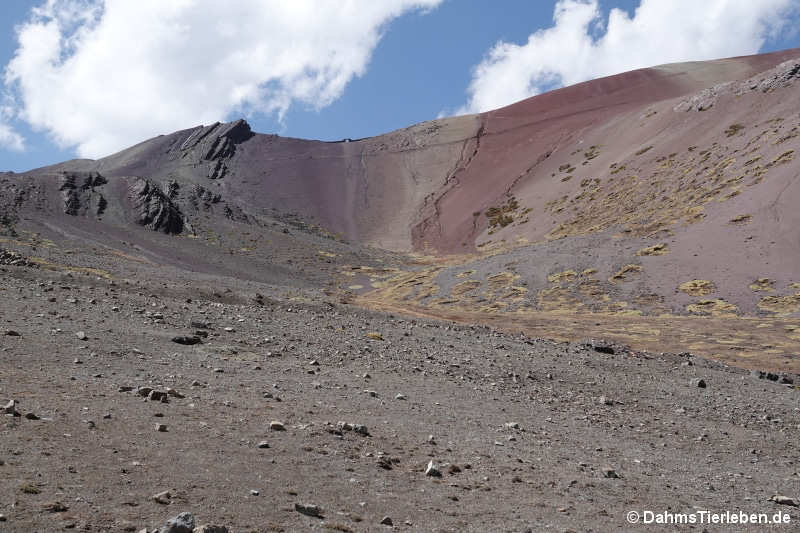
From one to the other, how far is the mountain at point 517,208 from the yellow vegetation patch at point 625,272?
0.15m

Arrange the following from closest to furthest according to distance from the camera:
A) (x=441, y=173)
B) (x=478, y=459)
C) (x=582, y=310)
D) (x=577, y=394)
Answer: (x=478, y=459) → (x=577, y=394) → (x=582, y=310) → (x=441, y=173)

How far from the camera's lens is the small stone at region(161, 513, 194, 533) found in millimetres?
5933

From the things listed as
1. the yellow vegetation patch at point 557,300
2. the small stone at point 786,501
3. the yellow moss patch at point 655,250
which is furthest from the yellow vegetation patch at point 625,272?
the small stone at point 786,501

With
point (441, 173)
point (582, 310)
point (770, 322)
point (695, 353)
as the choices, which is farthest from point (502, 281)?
point (441, 173)

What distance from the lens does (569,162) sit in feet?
336

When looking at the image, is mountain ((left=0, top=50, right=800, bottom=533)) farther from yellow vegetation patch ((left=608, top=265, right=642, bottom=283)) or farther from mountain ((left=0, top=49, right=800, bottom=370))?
yellow vegetation patch ((left=608, top=265, right=642, bottom=283))

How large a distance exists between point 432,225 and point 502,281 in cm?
4946

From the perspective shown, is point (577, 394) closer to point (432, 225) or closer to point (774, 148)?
point (774, 148)

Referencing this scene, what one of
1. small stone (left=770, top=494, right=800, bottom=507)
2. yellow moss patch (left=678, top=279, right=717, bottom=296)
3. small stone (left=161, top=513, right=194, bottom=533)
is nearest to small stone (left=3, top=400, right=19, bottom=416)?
small stone (left=161, top=513, right=194, bottom=533)

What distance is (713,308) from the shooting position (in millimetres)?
42844

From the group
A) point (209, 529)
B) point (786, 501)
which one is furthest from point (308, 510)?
point (786, 501)

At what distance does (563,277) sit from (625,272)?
5117mm

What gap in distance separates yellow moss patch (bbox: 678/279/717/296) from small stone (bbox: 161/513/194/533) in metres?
46.1

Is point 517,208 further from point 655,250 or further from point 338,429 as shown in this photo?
point 338,429
